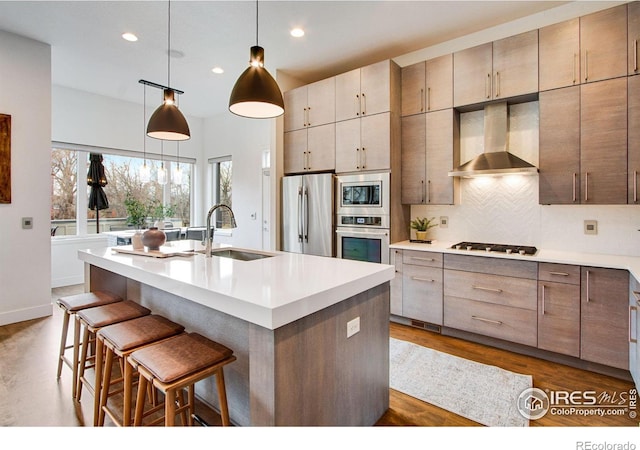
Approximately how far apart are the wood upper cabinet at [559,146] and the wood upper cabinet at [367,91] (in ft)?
4.60

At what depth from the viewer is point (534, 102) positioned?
3145mm

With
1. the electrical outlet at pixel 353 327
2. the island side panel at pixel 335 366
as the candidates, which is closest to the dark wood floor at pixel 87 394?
the island side panel at pixel 335 366

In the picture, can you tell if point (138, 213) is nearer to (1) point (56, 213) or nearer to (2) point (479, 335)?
(1) point (56, 213)

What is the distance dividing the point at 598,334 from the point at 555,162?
1.42 metres

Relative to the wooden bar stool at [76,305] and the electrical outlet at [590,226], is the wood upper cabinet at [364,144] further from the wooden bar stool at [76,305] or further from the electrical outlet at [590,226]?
the wooden bar stool at [76,305]

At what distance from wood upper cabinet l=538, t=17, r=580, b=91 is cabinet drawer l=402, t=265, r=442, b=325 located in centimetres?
192

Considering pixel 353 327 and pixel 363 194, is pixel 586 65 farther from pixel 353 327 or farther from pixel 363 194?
pixel 353 327

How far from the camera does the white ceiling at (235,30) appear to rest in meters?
2.96

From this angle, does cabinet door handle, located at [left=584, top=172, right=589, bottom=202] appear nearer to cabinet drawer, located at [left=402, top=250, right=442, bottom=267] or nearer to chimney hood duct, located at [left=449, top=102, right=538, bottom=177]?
chimney hood duct, located at [left=449, top=102, right=538, bottom=177]

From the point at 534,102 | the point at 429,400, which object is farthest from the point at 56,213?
the point at 534,102

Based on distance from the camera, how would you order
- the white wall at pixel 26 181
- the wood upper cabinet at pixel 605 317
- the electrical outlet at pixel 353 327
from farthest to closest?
1. the white wall at pixel 26 181
2. the wood upper cabinet at pixel 605 317
3. the electrical outlet at pixel 353 327

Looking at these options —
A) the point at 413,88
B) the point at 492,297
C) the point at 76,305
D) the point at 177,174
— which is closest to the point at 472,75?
the point at 413,88

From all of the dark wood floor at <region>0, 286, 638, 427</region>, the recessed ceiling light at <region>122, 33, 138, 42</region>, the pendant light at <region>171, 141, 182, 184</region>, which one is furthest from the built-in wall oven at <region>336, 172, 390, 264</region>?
the pendant light at <region>171, 141, 182, 184</region>

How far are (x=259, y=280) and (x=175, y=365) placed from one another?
1.67 ft
